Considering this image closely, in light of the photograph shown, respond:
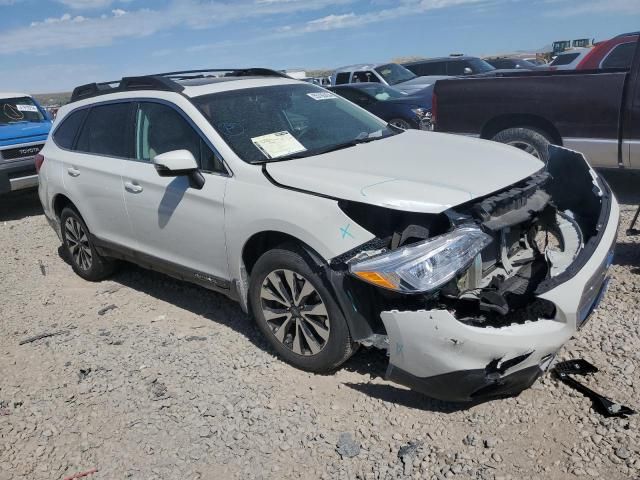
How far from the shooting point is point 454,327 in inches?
107

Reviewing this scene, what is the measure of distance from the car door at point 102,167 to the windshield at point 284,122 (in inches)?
39.3

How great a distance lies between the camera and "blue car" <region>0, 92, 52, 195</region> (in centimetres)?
917

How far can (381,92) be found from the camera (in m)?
12.9

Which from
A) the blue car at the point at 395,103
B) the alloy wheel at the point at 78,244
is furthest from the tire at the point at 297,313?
the blue car at the point at 395,103

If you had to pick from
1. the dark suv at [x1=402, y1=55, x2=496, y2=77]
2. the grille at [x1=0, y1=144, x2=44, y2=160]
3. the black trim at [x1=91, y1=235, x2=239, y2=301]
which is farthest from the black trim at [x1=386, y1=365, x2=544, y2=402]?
the dark suv at [x1=402, y1=55, x2=496, y2=77]

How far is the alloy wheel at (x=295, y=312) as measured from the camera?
3.36m

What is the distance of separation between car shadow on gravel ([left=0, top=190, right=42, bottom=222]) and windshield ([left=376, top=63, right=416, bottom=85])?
31.8 feet

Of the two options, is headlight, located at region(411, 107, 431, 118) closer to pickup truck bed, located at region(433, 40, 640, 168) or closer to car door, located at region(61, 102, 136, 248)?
pickup truck bed, located at region(433, 40, 640, 168)

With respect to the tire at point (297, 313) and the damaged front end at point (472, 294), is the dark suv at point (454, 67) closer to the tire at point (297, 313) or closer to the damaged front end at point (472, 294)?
the damaged front end at point (472, 294)

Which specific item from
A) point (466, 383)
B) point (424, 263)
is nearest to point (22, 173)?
point (424, 263)

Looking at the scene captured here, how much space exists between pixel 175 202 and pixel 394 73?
13.6 meters

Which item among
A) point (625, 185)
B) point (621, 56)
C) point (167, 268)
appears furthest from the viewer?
point (625, 185)

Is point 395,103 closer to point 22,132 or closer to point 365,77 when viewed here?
point 365,77

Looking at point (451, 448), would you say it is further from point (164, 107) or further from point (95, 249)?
point (95, 249)
